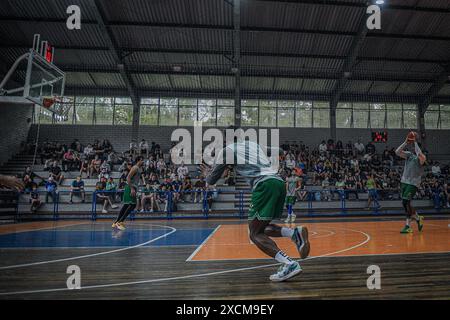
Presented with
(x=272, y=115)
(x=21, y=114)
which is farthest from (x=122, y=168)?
(x=272, y=115)

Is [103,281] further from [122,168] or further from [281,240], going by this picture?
[122,168]

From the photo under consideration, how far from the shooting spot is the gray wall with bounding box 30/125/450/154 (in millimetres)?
21891

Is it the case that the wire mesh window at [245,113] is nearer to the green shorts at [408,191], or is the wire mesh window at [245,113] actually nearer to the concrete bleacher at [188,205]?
the concrete bleacher at [188,205]

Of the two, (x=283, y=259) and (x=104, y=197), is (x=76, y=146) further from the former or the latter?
(x=283, y=259)

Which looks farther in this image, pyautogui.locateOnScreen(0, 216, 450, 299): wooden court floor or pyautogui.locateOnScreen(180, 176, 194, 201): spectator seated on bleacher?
pyautogui.locateOnScreen(180, 176, 194, 201): spectator seated on bleacher

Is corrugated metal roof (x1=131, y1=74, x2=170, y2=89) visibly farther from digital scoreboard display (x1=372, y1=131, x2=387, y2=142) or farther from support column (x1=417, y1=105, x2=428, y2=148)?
support column (x1=417, y1=105, x2=428, y2=148)

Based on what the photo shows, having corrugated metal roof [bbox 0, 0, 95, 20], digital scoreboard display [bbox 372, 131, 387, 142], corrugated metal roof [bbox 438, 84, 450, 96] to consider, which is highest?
corrugated metal roof [bbox 0, 0, 95, 20]

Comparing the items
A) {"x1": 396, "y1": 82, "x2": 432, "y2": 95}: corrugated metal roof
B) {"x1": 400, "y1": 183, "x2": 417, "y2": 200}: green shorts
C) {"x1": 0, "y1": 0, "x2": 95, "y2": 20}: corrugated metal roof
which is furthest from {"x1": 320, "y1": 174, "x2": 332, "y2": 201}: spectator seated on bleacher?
{"x1": 0, "y1": 0, "x2": 95, "y2": 20}: corrugated metal roof

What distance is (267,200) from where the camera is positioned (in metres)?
3.53

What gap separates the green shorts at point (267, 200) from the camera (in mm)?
3494

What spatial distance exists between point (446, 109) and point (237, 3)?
20.8m

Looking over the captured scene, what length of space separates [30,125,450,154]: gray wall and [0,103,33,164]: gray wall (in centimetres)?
81

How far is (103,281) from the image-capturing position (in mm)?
3428

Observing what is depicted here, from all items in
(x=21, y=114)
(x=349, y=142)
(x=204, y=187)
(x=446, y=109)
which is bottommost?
(x=204, y=187)
